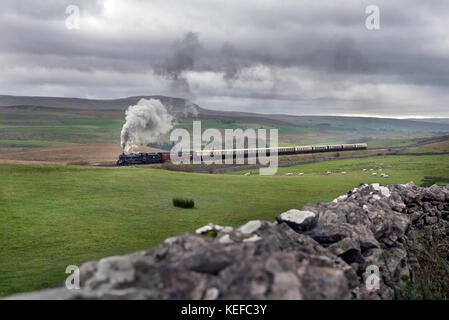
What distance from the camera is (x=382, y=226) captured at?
1280 cm

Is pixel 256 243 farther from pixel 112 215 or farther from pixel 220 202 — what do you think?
pixel 220 202

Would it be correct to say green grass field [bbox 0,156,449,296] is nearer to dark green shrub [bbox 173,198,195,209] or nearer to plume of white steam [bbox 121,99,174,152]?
dark green shrub [bbox 173,198,195,209]

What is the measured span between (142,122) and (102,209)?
57150mm

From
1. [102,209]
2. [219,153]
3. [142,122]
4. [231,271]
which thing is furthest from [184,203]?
[142,122]

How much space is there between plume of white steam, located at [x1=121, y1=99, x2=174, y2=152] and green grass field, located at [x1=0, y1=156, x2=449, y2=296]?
139 ft

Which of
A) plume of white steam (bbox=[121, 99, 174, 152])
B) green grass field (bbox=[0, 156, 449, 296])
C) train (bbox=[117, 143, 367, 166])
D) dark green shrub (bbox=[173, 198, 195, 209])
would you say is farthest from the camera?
plume of white steam (bbox=[121, 99, 174, 152])

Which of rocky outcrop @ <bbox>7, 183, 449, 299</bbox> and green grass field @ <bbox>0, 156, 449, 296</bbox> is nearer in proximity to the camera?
rocky outcrop @ <bbox>7, 183, 449, 299</bbox>

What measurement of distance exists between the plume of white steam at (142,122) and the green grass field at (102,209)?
42.5 metres

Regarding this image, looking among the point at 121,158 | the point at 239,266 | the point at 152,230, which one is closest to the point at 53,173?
the point at 152,230

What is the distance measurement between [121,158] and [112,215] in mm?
45408

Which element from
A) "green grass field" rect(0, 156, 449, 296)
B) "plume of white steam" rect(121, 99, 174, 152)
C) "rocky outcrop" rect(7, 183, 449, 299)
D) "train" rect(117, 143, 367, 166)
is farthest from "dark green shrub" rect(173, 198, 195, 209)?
"plume of white steam" rect(121, 99, 174, 152)

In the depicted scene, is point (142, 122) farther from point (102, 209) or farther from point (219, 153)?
point (102, 209)

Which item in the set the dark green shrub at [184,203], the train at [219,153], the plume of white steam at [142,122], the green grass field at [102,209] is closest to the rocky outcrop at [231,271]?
the green grass field at [102,209]

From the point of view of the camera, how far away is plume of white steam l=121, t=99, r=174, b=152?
73.2 m
